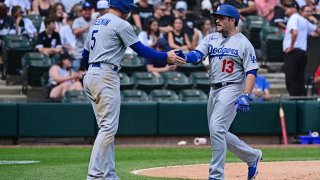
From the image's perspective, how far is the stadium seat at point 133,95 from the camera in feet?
58.4

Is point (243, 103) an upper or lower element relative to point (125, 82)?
upper

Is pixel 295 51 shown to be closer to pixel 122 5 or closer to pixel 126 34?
pixel 122 5

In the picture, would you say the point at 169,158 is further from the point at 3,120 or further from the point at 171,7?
the point at 171,7

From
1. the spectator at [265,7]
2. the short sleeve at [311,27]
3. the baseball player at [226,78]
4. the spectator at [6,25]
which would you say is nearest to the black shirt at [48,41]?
the spectator at [6,25]

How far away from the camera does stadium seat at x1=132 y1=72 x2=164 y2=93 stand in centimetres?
1834

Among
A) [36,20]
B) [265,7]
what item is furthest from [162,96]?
[265,7]

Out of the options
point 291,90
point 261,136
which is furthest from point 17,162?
point 291,90

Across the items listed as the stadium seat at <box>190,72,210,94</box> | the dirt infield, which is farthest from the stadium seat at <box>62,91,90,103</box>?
the dirt infield

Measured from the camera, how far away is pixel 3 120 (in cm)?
1678

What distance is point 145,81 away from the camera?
1838 cm

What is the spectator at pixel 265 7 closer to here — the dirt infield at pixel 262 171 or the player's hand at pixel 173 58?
the dirt infield at pixel 262 171

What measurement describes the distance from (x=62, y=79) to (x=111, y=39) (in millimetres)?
8405

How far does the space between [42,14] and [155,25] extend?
272cm

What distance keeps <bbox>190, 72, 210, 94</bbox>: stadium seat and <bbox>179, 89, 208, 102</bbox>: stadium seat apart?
14.2 inches
